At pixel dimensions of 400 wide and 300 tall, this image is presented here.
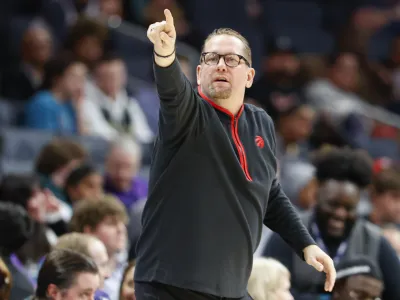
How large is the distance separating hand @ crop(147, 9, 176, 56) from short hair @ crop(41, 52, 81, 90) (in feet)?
15.8

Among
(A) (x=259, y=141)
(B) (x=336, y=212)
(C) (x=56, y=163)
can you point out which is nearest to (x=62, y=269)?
(A) (x=259, y=141)

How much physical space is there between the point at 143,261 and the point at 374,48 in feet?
30.9

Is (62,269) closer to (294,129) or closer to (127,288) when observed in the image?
(127,288)

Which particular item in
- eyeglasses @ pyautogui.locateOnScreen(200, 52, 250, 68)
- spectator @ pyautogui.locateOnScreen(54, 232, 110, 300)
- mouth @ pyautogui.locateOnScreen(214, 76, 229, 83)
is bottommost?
spectator @ pyautogui.locateOnScreen(54, 232, 110, 300)

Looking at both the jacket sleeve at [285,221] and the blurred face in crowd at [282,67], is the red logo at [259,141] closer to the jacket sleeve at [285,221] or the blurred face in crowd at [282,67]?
the jacket sleeve at [285,221]

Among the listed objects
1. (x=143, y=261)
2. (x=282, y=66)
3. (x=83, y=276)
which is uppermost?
(x=282, y=66)

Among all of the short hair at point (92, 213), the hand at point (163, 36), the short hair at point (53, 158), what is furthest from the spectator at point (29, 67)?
the hand at point (163, 36)

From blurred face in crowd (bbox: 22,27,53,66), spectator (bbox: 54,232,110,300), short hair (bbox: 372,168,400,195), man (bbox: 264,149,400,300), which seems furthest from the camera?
blurred face in crowd (bbox: 22,27,53,66)

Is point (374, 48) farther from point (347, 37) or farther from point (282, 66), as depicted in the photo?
point (282, 66)

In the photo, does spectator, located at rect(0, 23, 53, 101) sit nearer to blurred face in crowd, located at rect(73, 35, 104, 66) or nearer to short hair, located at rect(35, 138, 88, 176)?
blurred face in crowd, located at rect(73, 35, 104, 66)

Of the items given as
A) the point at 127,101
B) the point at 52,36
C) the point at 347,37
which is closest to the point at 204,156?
the point at 127,101

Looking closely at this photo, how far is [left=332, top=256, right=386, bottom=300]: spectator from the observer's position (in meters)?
4.84

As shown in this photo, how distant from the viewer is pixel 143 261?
328 cm

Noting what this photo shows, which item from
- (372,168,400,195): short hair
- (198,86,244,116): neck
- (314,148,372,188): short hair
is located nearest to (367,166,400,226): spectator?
→ (372,168,400,195): short hair
